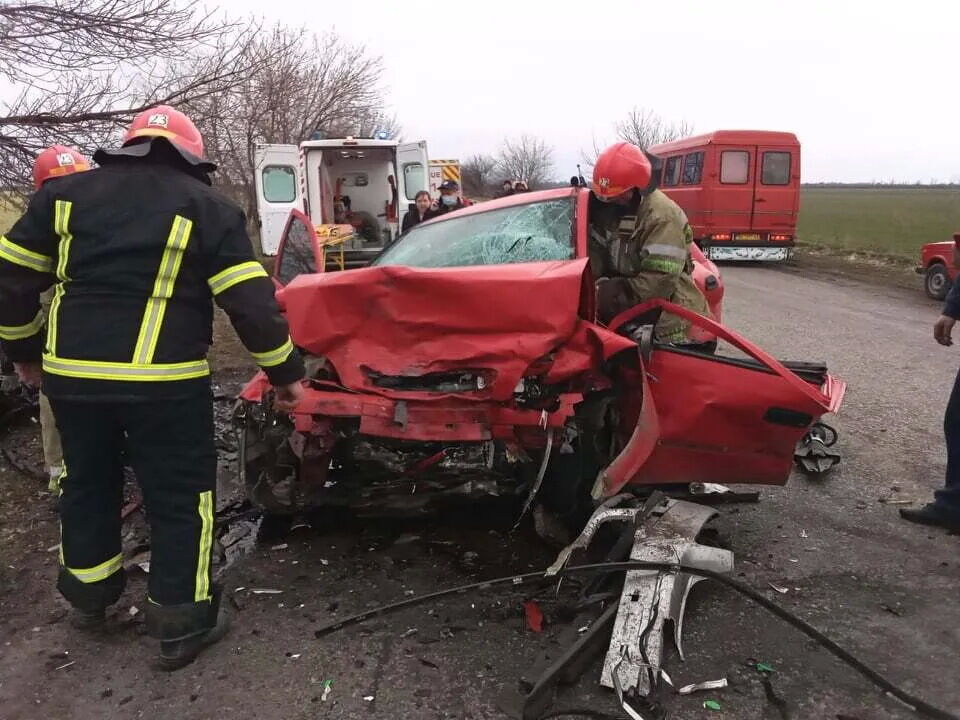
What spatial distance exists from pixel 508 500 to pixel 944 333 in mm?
2434

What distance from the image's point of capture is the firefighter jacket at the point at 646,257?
3.59m

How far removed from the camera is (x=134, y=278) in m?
2.48

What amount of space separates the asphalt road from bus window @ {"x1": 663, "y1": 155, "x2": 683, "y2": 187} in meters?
13.7

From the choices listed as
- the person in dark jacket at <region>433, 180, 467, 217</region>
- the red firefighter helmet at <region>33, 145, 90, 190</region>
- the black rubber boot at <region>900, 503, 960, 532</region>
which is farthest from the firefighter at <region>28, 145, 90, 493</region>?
the person in dark jacket at <region>433, 180, 467, 217</region>

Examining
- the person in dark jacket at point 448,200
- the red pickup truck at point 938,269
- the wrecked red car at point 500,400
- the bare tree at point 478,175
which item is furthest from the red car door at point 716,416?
the bare tree at point 478,175

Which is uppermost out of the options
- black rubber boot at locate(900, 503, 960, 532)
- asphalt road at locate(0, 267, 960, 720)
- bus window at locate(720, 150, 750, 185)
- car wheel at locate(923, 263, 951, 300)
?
bus window at locate(720, 150, 750, 185)

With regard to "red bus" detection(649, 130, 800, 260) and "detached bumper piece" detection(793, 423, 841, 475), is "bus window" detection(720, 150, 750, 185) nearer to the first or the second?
"red bus" detection(649, 130, 800, 260)

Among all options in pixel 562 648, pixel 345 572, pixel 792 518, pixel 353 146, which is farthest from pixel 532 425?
pixel 353 146

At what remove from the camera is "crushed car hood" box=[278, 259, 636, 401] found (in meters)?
2.91

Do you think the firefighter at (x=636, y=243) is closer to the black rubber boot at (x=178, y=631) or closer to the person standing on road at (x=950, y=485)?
the person standing on road at (x=950, y=485)

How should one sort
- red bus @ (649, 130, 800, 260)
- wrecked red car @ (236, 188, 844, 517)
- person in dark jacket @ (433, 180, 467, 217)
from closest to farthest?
wrecked red car @ (236, 188, 844, 517)
person in dark jacket @ (433, 180, 467, 217)
red bus @ (649, 130, 800, 260)

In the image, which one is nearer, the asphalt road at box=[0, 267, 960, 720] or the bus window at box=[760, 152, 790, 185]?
the asphalt road at box=[0, 267, 960, 720]

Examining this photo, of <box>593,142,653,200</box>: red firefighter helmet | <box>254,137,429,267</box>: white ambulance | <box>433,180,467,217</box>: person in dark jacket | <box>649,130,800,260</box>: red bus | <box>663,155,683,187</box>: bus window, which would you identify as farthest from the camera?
<box>663,155,683,187</box>: bus window

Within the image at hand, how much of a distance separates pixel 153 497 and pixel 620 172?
256cm
